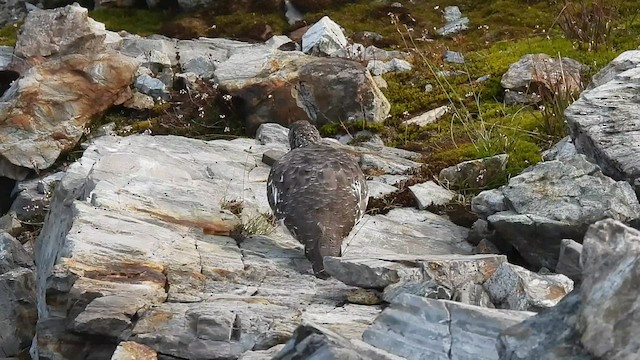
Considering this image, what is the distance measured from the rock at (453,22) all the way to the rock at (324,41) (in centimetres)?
405

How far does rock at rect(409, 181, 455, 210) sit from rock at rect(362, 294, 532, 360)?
18.7 feet

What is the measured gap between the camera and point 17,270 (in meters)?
10.9

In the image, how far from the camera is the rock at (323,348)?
4340mm

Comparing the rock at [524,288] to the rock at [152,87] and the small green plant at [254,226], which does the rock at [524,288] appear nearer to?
the small green plant at [254,226]

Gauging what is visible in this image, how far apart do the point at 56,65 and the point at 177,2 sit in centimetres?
1004

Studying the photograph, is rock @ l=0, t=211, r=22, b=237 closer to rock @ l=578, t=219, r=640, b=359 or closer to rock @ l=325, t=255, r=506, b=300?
rock @ l=325, t=255, r=506, b=300

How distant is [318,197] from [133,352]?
313 centimetres

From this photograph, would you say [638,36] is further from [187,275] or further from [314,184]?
[187,275]

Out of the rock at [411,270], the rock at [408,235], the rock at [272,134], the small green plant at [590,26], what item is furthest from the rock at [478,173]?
the small green plant at [590,26]

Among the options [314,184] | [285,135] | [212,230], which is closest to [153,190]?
[212,230]

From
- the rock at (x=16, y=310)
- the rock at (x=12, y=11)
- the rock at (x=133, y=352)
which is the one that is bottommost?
the rock at (x=12, y=11)

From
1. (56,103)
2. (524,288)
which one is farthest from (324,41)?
(524,288)

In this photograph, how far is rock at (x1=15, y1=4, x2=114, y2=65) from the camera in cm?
1795

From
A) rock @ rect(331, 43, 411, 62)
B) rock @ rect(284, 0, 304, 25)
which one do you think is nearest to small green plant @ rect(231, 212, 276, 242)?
rock @ rect(331, 43, 411, 62)
